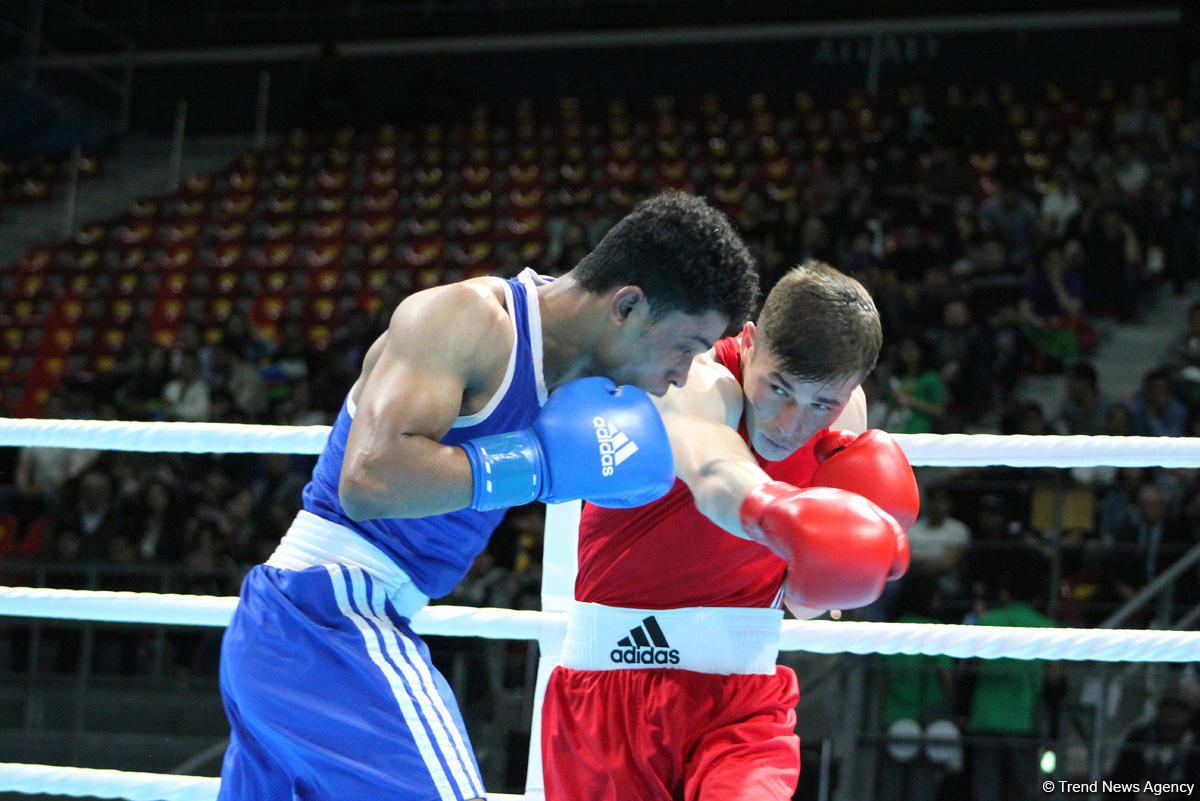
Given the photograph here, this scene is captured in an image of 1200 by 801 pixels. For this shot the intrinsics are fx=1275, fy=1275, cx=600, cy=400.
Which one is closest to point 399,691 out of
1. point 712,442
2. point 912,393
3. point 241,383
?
point 712,442

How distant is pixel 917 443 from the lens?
226cm

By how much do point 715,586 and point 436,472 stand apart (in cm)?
57

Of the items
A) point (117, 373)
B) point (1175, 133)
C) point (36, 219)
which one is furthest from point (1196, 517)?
point (36, 219)

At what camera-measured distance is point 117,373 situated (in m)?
8.41

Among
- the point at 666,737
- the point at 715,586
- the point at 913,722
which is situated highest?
the point at 715,586

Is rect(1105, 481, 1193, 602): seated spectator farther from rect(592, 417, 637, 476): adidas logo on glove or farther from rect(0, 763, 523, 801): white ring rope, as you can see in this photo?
rect(592, 417, 637, 476): adidas logo on glove

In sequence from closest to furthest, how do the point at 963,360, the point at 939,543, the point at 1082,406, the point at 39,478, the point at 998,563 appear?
1. the point at 998,563
2. the point at 939,543
3. the point at 1082,406
4. the point at 963,360
5. the point at 39,478

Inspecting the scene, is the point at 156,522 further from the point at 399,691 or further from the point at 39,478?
the point at 399,691

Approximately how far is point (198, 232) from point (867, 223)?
22.1 ft

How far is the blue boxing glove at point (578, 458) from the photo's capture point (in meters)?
1.77

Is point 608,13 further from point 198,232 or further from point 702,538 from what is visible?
point 702,538

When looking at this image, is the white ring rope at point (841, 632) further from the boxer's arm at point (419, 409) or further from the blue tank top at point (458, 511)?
the boxer's arm at point (419, 409)

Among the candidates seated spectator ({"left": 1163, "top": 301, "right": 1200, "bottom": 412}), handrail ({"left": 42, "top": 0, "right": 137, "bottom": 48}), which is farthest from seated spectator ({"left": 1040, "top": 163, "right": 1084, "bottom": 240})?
handrail ({"left": 42, "top": 0, "right": 137, "bottom": 48})

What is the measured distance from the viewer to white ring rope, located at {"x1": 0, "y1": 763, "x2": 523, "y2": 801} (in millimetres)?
2219
